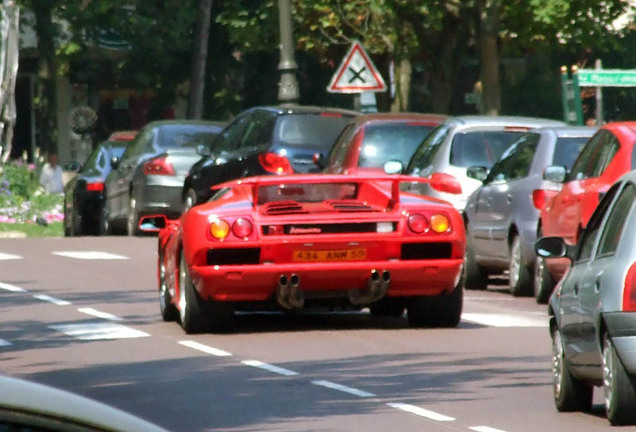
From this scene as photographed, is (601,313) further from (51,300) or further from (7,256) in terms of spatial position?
(7,256)

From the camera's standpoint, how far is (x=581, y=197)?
1659cm

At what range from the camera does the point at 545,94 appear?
54.8 metres

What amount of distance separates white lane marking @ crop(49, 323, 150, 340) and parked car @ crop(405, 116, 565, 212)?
556 cm

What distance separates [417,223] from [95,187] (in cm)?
1844

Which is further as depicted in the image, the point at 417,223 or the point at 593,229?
the point at 417,223

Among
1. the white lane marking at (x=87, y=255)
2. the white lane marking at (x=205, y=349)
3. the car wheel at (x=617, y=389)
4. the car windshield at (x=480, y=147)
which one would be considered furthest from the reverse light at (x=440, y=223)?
the white lane marking at (x=87, y=255)

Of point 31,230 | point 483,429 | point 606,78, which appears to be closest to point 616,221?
point 483,429

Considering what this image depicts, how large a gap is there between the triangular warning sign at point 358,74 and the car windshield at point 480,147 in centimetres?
930

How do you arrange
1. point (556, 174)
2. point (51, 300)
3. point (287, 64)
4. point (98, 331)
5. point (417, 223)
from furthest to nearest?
point (287, 64)
point (51, 300)
point (556, 174)
point (98, 331)
point (417, 223)

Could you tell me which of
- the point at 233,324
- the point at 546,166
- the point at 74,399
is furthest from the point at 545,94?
the point at 74,399

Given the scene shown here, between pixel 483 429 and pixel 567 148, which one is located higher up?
pixel 567 148

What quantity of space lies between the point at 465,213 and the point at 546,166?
2.59 m

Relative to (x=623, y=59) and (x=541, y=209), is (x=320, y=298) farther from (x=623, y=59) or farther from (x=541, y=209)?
(x=623, y=59)

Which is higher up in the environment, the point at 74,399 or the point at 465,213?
the point at 74,399
